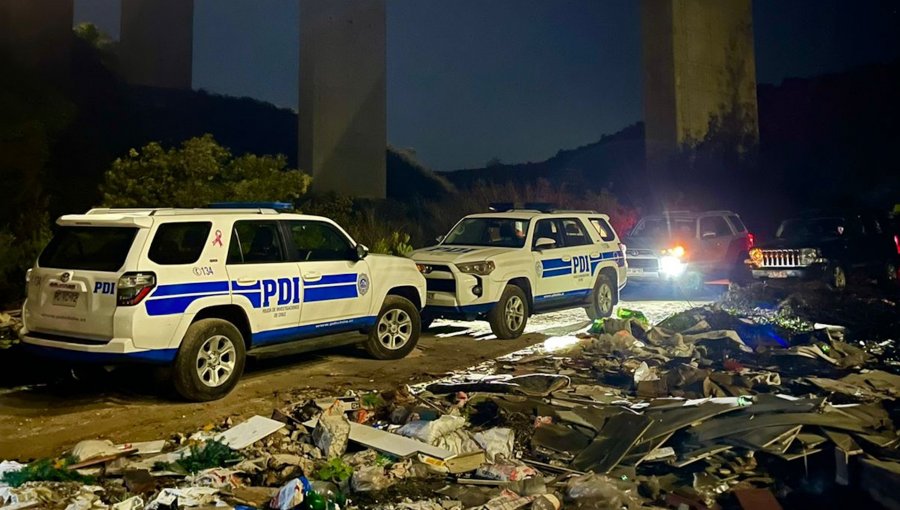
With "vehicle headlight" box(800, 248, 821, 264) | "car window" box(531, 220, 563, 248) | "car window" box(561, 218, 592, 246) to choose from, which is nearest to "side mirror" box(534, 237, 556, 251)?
"car window" box(531, 220, 563, 248)

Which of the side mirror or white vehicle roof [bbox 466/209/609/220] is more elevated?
white vehicle roof [bbox 466/209/609/220]

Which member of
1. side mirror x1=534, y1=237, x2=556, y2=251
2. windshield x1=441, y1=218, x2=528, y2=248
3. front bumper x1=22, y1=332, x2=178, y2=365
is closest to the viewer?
front bumper x1=22, y1=332, x2=178, y2=365

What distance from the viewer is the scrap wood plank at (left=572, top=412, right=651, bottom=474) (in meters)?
5.12

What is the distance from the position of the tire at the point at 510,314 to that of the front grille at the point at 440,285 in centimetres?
73

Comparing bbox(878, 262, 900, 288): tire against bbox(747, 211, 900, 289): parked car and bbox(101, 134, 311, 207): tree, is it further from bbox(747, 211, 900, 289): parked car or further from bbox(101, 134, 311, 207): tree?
bbox(101, 134, 311, 207): tree

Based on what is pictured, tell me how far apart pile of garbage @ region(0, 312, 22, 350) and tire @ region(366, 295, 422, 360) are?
16.2 feet

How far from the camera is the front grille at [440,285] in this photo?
986 cm

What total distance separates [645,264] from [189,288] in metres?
10.7

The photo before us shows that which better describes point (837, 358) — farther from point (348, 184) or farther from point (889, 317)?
point (348, 184)

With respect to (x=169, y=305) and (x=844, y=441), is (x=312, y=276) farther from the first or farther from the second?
(x=844, y=441)

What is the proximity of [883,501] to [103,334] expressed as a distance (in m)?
6.05

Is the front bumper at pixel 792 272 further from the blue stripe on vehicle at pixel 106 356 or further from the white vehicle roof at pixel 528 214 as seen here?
the blue stripe on vehicle at pixel 106 356

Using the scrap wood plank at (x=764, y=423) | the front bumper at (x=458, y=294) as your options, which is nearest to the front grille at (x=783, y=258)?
the front bumper at (x=458, y=294)

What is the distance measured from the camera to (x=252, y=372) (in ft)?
27.3
